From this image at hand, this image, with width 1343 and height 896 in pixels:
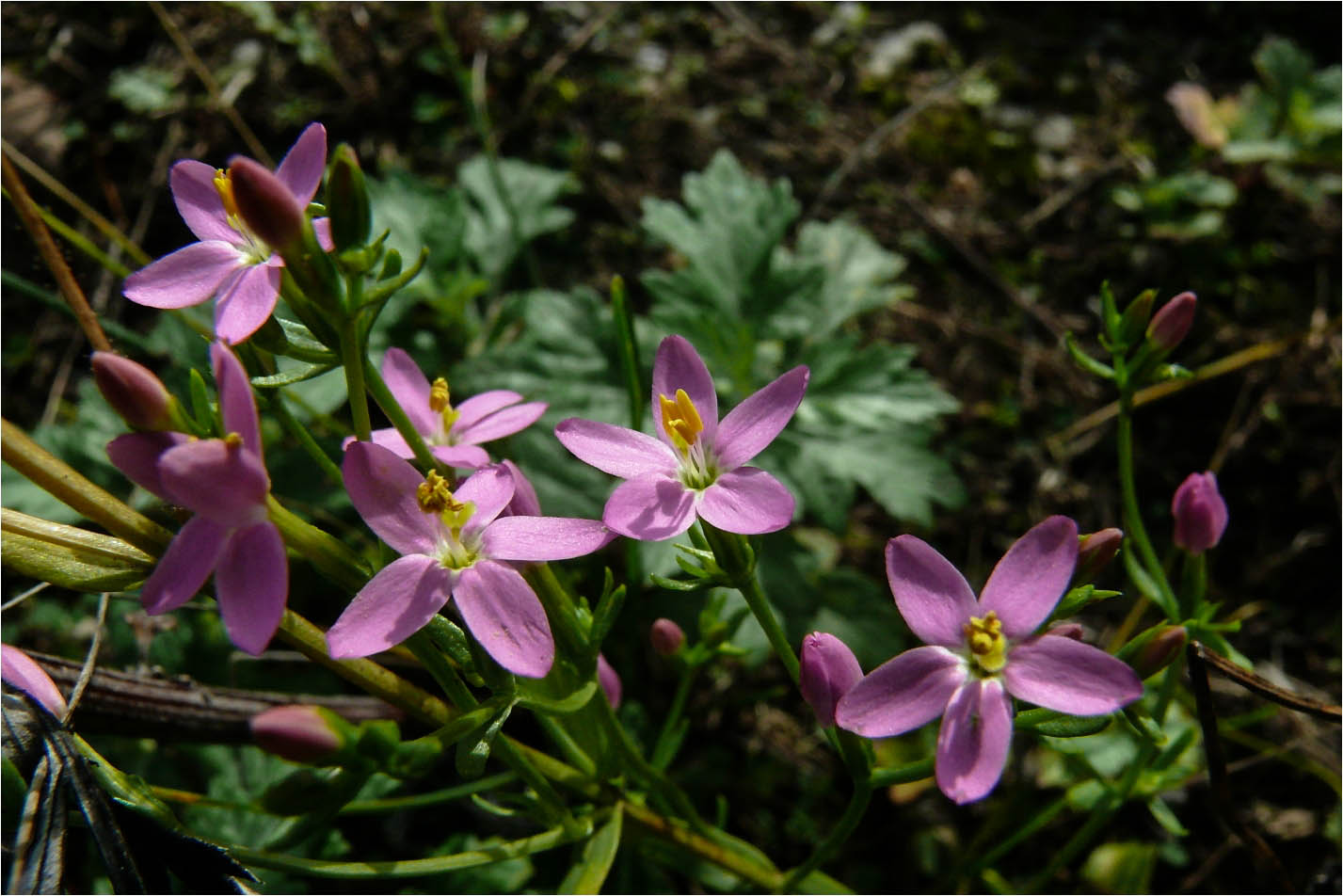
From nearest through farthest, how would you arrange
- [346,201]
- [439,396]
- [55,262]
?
1. [346,201]
2. [439,396]
3. [55,262]

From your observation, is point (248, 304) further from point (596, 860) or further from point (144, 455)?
point (596, 860)

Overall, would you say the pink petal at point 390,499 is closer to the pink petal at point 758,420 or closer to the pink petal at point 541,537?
the pink petal at point 541,537

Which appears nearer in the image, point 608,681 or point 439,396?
point 439,396

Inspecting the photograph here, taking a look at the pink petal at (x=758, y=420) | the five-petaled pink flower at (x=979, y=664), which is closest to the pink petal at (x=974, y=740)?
the five-petaled pink flower at (x=979, y=664)

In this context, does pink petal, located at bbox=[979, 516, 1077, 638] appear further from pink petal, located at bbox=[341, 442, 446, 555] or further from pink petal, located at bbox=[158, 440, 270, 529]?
pink petal, located at bbox=[158, 440, 270, 529]

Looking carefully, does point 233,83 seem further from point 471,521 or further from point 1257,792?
point 1257,792

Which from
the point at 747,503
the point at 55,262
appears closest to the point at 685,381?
the point at 747,503

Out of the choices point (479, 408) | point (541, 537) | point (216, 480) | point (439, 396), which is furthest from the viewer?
point (479, 408)
